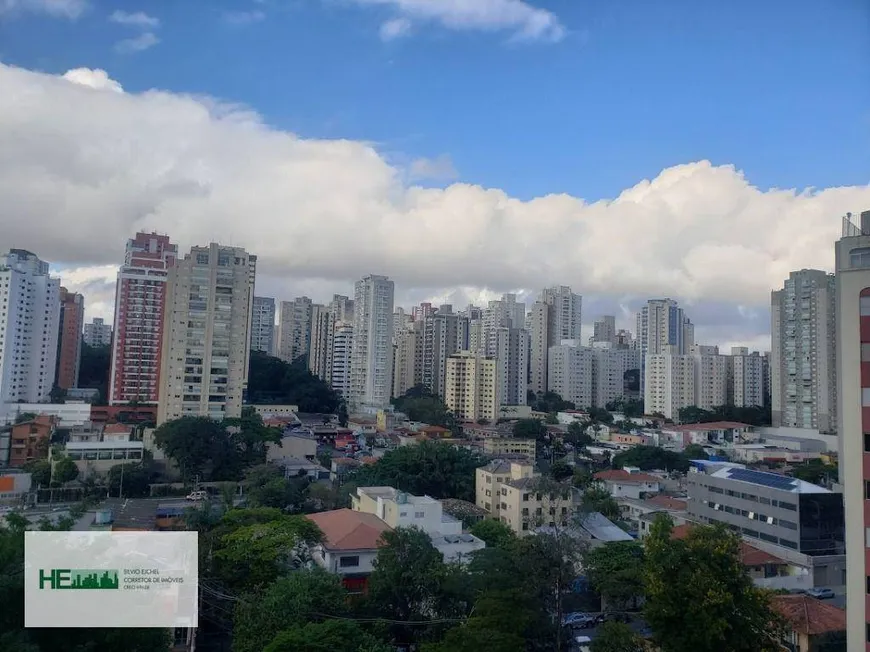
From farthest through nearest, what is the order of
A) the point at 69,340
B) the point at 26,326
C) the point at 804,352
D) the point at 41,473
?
1. the point at 69,340
2. the point at 804,352
3. the point at 26,326
4. the point at 41,473

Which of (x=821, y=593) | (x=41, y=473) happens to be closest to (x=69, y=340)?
(x=41, y=473)

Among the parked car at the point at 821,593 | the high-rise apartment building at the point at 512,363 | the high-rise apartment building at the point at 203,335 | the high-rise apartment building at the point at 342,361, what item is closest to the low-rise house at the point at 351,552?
the parked car at the point at 821,593

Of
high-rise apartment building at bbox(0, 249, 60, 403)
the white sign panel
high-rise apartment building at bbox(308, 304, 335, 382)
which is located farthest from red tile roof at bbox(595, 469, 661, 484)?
high-rise apartment building at bbox(308, 304, 335, 382)

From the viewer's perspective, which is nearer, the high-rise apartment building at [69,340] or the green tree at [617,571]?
the green tree at [617,571]

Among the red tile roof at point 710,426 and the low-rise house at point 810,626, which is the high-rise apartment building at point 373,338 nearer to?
the red tile roof at point 710,426

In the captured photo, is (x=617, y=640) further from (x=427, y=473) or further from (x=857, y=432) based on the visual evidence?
(x=427, y=473)
